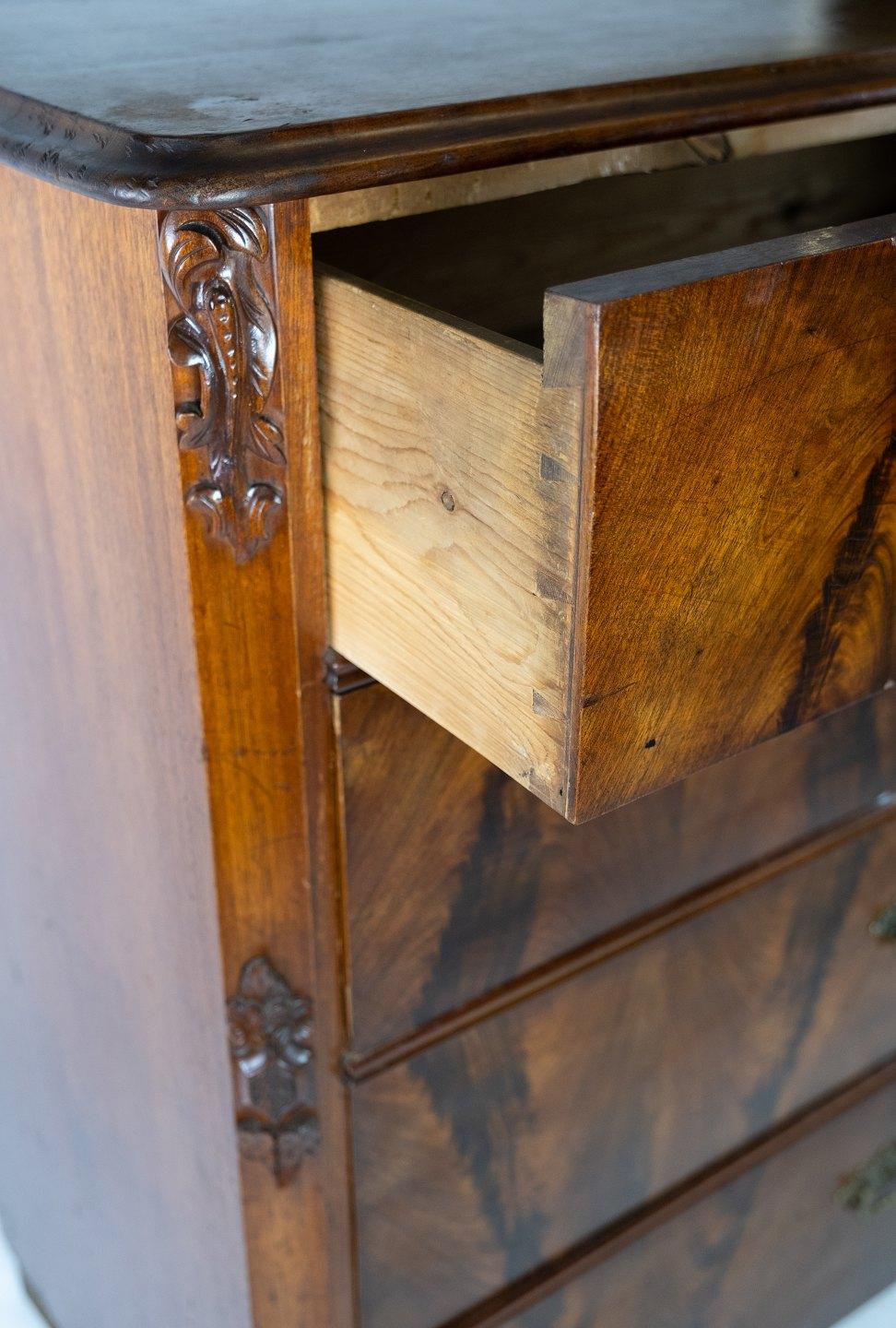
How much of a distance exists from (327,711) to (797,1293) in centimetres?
73

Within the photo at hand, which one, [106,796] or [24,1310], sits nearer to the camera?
[106,796]

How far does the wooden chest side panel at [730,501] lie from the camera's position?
0.40 metres

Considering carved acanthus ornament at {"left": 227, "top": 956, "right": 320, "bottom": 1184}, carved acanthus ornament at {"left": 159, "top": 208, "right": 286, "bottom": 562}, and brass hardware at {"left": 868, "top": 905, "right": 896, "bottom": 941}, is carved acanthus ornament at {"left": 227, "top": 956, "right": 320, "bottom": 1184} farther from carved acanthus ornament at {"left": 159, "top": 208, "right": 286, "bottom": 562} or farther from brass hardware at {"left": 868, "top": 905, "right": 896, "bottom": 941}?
brass hardware at {"left": 868, "top": 905, "right": 896, "bottom": 941}

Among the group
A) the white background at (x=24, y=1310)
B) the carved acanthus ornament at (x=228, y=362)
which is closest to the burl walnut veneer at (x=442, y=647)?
the carved acanthus ornament at (x=228, y=362)

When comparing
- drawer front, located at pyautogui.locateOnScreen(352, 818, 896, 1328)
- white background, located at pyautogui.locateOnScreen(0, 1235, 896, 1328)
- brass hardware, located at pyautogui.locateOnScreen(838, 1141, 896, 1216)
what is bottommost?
white background, located at pyautogui.locateOnScreen(0, 1235, 896, 1328)

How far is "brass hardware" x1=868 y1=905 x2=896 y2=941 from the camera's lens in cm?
90

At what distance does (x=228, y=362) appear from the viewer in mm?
478

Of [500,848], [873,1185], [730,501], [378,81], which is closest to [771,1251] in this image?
[873,1185]

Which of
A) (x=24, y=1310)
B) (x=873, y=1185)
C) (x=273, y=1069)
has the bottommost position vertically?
(x=24, y=1310)

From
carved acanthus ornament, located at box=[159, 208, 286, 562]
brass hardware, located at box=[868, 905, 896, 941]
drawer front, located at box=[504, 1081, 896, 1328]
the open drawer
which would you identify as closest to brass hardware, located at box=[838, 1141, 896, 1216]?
drawer front, located at box=[504, 1081, 896, 1328]

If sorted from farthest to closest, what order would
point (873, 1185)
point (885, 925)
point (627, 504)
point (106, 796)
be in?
1. point (873, 1185)
2. point (885, 925)
3. point (106, 796)
4. point (627, 504)

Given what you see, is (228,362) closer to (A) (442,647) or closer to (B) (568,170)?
(A) (442,647)

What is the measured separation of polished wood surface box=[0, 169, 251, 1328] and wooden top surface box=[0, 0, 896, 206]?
4 cm

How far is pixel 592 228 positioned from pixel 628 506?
0.43 metres
